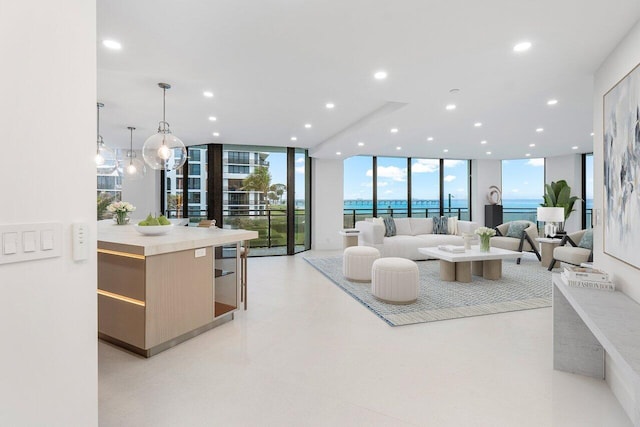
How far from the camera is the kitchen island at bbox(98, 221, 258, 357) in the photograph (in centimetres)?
267

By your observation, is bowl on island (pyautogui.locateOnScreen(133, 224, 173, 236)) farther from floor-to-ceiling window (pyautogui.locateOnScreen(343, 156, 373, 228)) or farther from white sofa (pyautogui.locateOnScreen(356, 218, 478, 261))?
floor-to-ceiling window (pyautogui.locateOnScreen(343, 156, 373, 228))

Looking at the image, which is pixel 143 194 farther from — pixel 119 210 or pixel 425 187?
pixel 425 187

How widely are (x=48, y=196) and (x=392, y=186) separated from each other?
29.5ft

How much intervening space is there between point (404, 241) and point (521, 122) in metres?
2.90

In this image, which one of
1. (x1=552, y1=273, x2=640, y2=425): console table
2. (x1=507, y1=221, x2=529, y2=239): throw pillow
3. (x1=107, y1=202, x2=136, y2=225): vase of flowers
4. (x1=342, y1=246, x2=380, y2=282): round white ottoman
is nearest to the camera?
(x1=552, y1=273, x2=640, y2=425): console table

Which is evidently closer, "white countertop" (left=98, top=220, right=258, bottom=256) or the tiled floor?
the tiled floor

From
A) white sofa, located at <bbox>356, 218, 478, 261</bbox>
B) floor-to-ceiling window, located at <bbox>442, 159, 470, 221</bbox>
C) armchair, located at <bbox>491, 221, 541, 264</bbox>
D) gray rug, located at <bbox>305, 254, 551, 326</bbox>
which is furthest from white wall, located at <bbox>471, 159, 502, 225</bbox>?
gray rug, located at <bbox>305, 254, 551, 326</bbox>

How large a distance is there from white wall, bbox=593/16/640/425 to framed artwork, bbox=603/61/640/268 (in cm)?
9

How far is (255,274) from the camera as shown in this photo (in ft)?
18.8

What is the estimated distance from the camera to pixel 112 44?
2674 mm

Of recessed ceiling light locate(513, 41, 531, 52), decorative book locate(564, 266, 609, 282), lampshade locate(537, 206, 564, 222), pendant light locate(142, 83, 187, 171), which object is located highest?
recessed ceiling light locate(513, 41, 531, 52)

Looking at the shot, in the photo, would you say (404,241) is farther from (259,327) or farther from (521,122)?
(259,327)

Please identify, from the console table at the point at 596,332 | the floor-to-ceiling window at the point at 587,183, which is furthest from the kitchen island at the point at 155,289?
the floor-to-ceiling window at the point at 587,183

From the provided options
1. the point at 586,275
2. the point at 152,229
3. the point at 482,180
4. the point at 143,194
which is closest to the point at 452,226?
the point at 482,180
